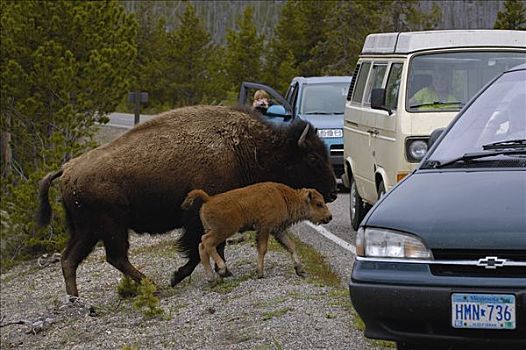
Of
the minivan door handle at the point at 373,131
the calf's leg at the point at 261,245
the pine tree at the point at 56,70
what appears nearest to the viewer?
the calf's leg at the point at 261,245

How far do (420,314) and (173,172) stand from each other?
19.2 feet

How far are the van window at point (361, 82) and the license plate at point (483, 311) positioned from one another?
821 cm

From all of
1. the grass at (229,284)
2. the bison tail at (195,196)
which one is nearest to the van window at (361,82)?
the grass at (229,284)

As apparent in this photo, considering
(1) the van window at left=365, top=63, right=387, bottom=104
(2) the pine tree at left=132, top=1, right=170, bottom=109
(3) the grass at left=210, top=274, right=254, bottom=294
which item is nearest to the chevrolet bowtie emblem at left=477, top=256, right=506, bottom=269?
(3) the grass at left=210, top=274, right=254, bottom=294

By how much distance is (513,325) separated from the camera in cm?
534

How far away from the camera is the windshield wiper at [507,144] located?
659cm

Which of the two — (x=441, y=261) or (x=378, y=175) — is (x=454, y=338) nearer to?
(x=441, y=261)

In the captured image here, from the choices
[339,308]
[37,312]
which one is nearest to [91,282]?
[37,312]

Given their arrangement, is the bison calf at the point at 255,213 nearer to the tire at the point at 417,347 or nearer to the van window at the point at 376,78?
the van window at the point at 376,78

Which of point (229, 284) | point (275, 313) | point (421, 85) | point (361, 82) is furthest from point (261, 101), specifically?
point (275, 313)

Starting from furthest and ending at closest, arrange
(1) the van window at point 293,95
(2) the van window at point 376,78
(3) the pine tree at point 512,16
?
(3) the pine tree at point 512,16
(1) the van window at point 293,95
(2) the van window at point 376,78

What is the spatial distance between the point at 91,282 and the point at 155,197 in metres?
3.04

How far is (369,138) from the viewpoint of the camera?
12.5 meters

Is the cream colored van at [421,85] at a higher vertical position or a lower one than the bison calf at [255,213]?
higher
